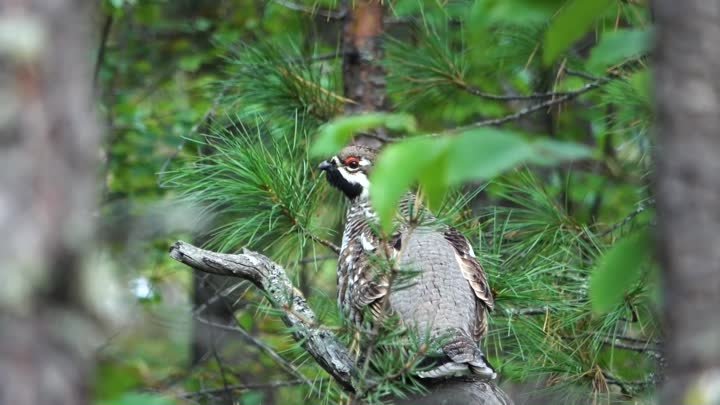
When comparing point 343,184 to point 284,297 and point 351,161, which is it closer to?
point 351,161

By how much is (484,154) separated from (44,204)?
809 mm

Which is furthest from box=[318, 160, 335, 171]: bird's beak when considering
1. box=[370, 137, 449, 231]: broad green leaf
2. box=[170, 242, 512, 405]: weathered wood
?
box=[370, 137, 449, 231]: broad green leaf

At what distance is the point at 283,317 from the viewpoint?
3967 millimetres

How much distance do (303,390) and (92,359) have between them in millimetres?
5529

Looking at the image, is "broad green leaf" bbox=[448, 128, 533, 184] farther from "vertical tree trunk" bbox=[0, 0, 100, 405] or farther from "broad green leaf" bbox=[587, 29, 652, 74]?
"vertical tree trunk" bbox=[0, 0, 100, 405]

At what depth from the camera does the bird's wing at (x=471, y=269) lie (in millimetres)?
4878

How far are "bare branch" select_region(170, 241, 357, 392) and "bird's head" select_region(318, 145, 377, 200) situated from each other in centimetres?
172

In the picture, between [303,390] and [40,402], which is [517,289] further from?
[40,402]

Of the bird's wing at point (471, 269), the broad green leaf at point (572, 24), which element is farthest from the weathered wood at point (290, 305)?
the broad green leaf at point (572, 24)

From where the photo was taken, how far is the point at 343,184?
5895 mm

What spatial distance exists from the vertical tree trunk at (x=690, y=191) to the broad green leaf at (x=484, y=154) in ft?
0.98

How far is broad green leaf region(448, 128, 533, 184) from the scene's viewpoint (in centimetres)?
176

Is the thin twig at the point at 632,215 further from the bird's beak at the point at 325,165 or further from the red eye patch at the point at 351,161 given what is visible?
the bird's beak at the point at 325,165

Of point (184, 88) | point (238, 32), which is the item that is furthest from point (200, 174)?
point (184, 88)
